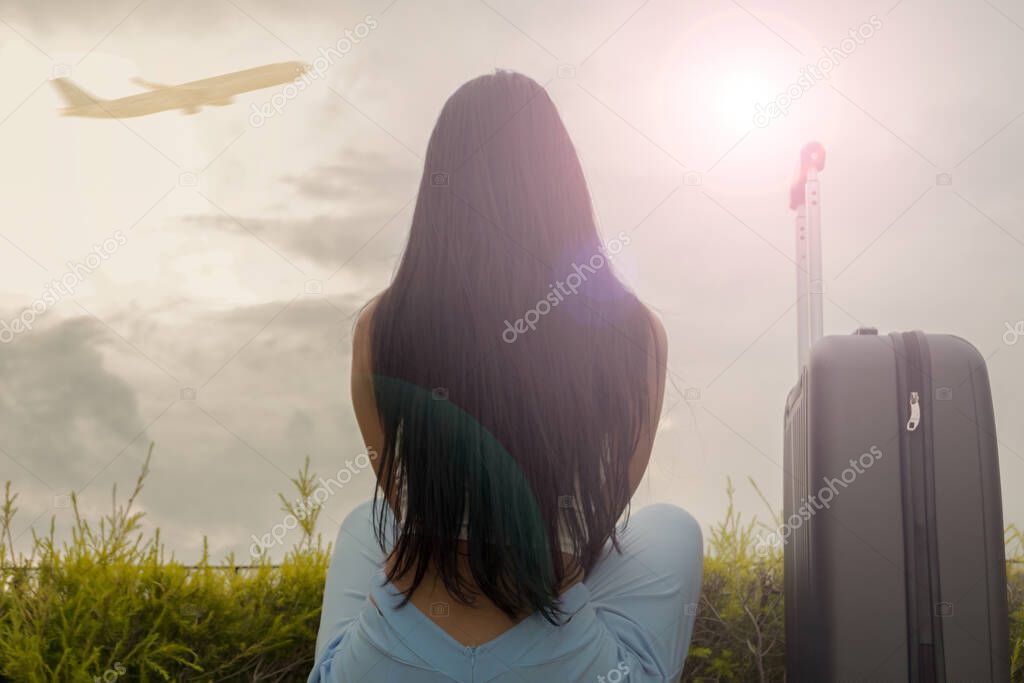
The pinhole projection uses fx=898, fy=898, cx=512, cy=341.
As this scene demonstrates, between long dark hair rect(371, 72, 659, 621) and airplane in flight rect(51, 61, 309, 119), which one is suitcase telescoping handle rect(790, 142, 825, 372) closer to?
long dark hair rect(371, 72, 659, 621)

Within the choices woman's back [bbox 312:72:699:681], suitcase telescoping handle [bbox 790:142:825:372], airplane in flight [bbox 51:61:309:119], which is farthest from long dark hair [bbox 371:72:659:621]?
airplane in flight [bbox 51:61:309:119]

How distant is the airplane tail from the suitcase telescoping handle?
2.15 m

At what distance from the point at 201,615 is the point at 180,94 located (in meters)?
1.54

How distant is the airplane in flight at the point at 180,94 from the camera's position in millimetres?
2717

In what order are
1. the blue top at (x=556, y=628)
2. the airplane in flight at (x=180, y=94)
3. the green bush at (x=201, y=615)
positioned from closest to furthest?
the blue top at (x=556, y=628) → the green bush at (x=201, y=615) → the airplane in flight at (x=180, y=94)

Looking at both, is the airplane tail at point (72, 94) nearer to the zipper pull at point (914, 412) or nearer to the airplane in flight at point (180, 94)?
the airplane in flight at point (180, 94)

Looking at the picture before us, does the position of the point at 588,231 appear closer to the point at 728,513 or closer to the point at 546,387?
the point at 546,387

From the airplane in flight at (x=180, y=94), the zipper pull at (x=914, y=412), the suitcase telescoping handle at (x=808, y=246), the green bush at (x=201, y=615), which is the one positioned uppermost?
the airplane in flight at (x=180, y=94)

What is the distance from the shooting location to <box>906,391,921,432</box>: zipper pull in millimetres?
1734

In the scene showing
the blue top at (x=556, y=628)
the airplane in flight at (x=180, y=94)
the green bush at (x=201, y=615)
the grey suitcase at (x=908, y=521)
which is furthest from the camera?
the airplane in flight at (x=180, y=94)

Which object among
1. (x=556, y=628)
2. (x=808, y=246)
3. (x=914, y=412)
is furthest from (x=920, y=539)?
(x=808, y=246)

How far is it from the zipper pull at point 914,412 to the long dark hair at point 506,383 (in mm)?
543

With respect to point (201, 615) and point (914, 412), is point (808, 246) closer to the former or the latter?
point (914, 412)

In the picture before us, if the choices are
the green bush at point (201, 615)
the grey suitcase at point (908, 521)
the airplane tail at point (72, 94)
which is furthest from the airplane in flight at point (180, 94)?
the grey suitcase at point (908, 521)
